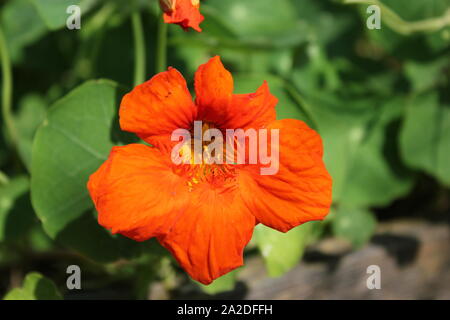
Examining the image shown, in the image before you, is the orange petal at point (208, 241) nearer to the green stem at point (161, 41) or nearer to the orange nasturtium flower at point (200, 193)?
the orange nasturtium flower at point (200, 193)

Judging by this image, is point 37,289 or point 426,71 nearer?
point 37,289

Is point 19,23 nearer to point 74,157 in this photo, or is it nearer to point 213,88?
point 74,157

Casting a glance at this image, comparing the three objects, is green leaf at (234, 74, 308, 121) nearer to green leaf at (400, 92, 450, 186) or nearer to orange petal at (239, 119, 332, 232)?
orange petal at (239, 119, 332, 232)

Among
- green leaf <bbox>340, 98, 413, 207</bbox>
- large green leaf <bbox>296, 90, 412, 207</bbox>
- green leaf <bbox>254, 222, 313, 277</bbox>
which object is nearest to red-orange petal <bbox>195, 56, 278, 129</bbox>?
green leaf <bbox>254, 222, 313, 277</bbox>

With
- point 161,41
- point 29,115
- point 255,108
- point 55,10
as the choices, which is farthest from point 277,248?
point 29,115

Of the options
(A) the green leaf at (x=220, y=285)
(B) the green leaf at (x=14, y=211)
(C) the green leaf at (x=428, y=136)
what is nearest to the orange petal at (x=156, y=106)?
(A) the green leaf at (x=220, y=285)
